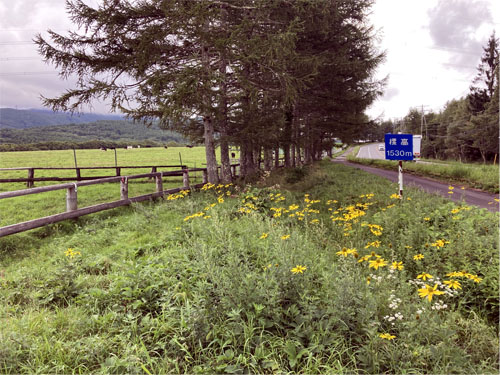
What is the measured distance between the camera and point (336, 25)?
13852 millimetres

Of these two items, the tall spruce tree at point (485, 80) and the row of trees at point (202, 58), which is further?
the tall spruce tree at point (485, 80)

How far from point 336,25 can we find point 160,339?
16173 mm

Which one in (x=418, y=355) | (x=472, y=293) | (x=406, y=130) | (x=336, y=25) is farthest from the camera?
(x=406, y=130)

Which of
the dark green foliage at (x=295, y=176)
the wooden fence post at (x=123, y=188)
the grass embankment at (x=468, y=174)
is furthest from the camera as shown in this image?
the dark green foliage at (x=295, y=176)

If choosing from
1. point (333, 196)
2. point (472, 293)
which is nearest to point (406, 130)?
point (333, 196)

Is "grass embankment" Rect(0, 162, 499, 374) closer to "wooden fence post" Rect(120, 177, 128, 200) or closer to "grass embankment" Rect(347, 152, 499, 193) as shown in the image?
"wooden fence post" Rect(120, 177, 128, 200)

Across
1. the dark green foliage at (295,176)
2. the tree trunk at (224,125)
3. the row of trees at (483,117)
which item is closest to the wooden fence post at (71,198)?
the tree trunk at (224,125)

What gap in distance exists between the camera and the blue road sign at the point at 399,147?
24.4ft

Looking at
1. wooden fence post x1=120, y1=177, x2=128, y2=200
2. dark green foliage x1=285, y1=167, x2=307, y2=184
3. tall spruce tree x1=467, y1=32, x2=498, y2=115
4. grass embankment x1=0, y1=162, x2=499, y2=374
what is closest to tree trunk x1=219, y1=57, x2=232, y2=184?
dark green foliage x1=285, y1=167, x2=307, y2=184

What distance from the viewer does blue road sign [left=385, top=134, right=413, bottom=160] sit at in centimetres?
743

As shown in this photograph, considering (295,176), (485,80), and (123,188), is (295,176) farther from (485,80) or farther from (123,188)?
(485,80)

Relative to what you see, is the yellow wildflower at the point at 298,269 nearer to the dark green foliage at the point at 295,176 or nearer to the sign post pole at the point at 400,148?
the sign post pole at the point at 400,148

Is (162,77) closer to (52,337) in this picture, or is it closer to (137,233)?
(137,233)

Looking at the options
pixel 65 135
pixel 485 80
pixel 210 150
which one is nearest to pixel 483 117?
pixel 485 80
